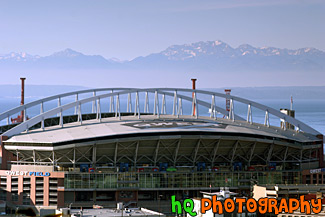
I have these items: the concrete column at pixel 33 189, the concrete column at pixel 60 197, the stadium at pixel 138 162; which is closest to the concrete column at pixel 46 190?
the stadium at pixel 138 162

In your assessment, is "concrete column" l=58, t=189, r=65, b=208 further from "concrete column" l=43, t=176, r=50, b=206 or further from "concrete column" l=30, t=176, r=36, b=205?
"concrete column" l=30, t=176, r=36, b=205

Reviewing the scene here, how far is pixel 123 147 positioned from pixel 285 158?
91.1 ft

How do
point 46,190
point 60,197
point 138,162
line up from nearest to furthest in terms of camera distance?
point 60,197 → point 46,190 → point 138,162

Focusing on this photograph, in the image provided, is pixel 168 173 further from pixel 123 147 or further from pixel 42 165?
pixel 42 165

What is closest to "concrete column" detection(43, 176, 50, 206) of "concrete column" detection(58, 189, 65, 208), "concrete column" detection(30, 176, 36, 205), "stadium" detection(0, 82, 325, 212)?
"stadium" detection(0, 82, 325, 212)

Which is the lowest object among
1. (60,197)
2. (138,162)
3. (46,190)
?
(60,197)

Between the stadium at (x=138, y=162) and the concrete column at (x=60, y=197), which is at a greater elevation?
the stadium at (x=138, y=162)

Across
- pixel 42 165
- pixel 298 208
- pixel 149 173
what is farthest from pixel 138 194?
pixel 298 208

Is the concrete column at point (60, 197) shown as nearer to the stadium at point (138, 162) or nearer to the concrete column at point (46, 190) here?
the stadium at point (138, 162)

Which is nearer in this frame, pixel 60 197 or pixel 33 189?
pixel 60 197

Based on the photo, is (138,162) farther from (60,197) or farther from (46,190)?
(46,190)

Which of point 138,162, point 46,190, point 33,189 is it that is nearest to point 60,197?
point 46,190

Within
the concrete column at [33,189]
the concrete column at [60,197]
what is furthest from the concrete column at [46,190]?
the concrete column at [60,197]

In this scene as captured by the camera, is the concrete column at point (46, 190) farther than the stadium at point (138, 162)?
No
